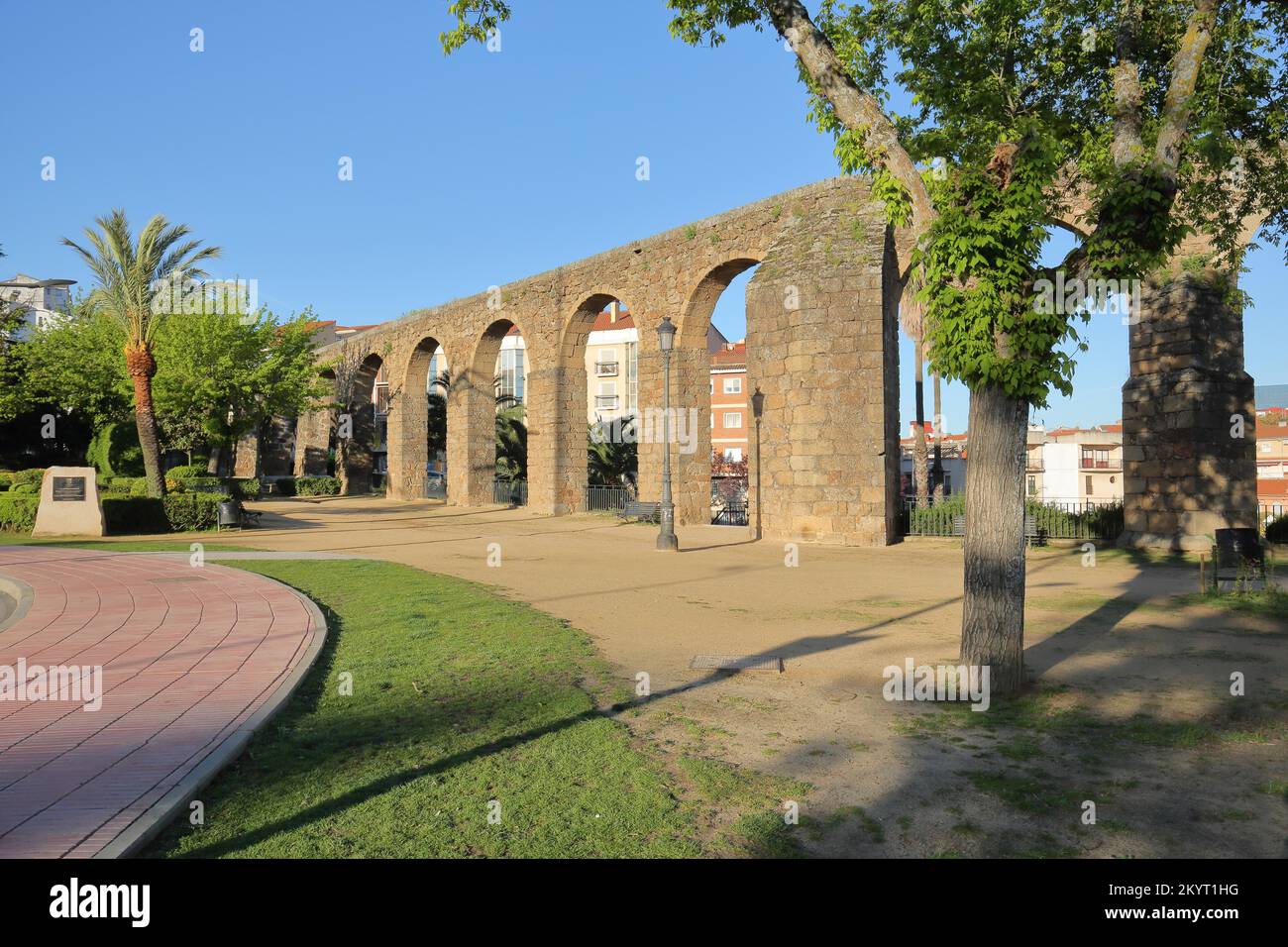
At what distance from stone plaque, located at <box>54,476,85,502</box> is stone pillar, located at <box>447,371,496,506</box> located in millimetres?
12877

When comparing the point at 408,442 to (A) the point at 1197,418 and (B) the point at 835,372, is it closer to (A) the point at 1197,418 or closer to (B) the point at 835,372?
(B) the point at 835,372

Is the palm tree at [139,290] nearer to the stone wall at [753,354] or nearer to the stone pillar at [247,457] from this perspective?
the stone wall at [753,354]

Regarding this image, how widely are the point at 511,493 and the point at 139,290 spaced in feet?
41.9

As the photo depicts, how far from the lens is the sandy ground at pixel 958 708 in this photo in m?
3.53

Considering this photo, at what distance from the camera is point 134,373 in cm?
2111

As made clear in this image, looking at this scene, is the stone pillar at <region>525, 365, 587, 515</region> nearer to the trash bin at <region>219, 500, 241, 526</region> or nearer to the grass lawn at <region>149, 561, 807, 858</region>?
the trash bin at <region>219, 500, 241, 526</region>

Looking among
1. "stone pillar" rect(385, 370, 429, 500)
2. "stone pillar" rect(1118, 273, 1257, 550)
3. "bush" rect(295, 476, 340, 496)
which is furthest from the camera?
"bush" rect(295, 476, 340, 496)

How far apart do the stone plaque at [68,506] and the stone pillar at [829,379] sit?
13.5 metres

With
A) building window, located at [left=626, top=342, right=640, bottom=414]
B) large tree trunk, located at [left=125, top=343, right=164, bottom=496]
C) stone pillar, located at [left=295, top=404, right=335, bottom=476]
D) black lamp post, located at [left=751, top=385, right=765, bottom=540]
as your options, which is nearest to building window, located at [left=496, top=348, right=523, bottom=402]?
building window, located at [left=626, top=342, right=640, bottom=414]

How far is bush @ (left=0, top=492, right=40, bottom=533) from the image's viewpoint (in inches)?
699
